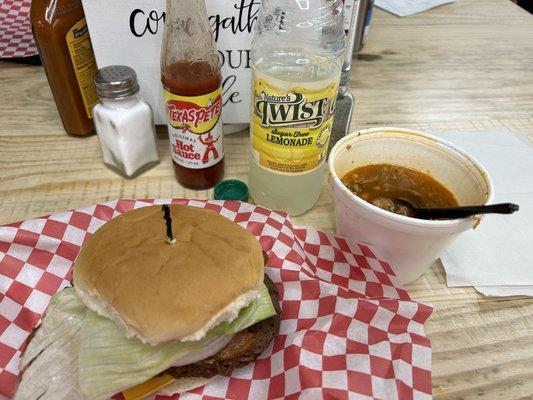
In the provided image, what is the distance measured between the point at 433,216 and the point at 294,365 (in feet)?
1.34

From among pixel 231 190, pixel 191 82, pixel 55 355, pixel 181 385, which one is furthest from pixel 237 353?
pixel 191 82

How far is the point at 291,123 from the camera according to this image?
2.99 feet

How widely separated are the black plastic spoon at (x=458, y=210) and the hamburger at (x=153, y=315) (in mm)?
358

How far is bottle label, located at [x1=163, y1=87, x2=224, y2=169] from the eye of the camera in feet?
3.22

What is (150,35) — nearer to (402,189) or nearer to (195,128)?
(195,128)

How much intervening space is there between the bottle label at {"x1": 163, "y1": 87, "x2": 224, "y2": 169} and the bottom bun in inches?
20.4

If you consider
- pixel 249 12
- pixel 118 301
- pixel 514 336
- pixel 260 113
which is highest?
pixel 249 12

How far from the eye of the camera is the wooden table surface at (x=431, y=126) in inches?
33.3

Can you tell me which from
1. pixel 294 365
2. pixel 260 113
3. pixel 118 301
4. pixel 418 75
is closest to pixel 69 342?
pixel 118 301

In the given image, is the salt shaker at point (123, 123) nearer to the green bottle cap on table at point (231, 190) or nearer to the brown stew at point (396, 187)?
the green bottle cap on table at point (231, 190)

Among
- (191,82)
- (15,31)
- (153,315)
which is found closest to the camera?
(153,315)

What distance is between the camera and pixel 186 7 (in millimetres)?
985

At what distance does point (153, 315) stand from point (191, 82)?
21.3 inches

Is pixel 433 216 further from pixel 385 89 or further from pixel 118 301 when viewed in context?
pixel 385 89
